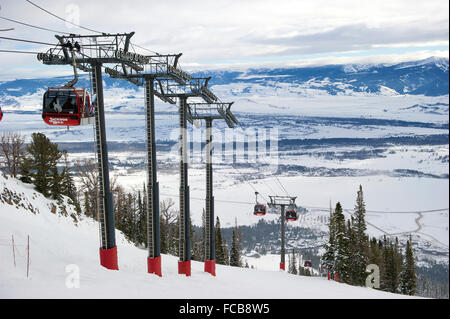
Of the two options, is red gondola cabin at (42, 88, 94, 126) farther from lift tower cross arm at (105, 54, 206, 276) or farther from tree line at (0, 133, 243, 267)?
tree line at (0, 133, 243, 267)

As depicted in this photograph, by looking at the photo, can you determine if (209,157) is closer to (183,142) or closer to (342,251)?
(183,142)

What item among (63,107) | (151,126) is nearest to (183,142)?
(151,126)

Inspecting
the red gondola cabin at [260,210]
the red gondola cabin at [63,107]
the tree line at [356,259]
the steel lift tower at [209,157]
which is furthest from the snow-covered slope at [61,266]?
the tree line at [356,259]

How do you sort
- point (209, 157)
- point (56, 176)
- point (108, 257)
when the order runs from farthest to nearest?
point (56, 176)
point (209, 157)
point (108, 257)

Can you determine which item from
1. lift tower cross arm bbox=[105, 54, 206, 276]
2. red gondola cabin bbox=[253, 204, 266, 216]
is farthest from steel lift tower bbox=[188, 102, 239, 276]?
red gondola cabin bbox=[253, 204, 266, 216]

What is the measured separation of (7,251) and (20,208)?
9.44 metres

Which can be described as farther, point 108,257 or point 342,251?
point 342,251

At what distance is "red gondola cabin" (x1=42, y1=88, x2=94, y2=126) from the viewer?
15.1 m

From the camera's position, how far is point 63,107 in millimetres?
15102

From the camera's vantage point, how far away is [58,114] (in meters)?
15.1

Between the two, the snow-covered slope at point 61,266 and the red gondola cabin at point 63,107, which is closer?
the snow-covered slope at point 61,266

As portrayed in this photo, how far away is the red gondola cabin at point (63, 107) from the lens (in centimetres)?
1509

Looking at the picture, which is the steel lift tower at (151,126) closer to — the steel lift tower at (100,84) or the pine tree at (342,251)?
the steel lift tower at (100,84)

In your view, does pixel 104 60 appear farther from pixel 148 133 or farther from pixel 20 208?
pixel 20 208
